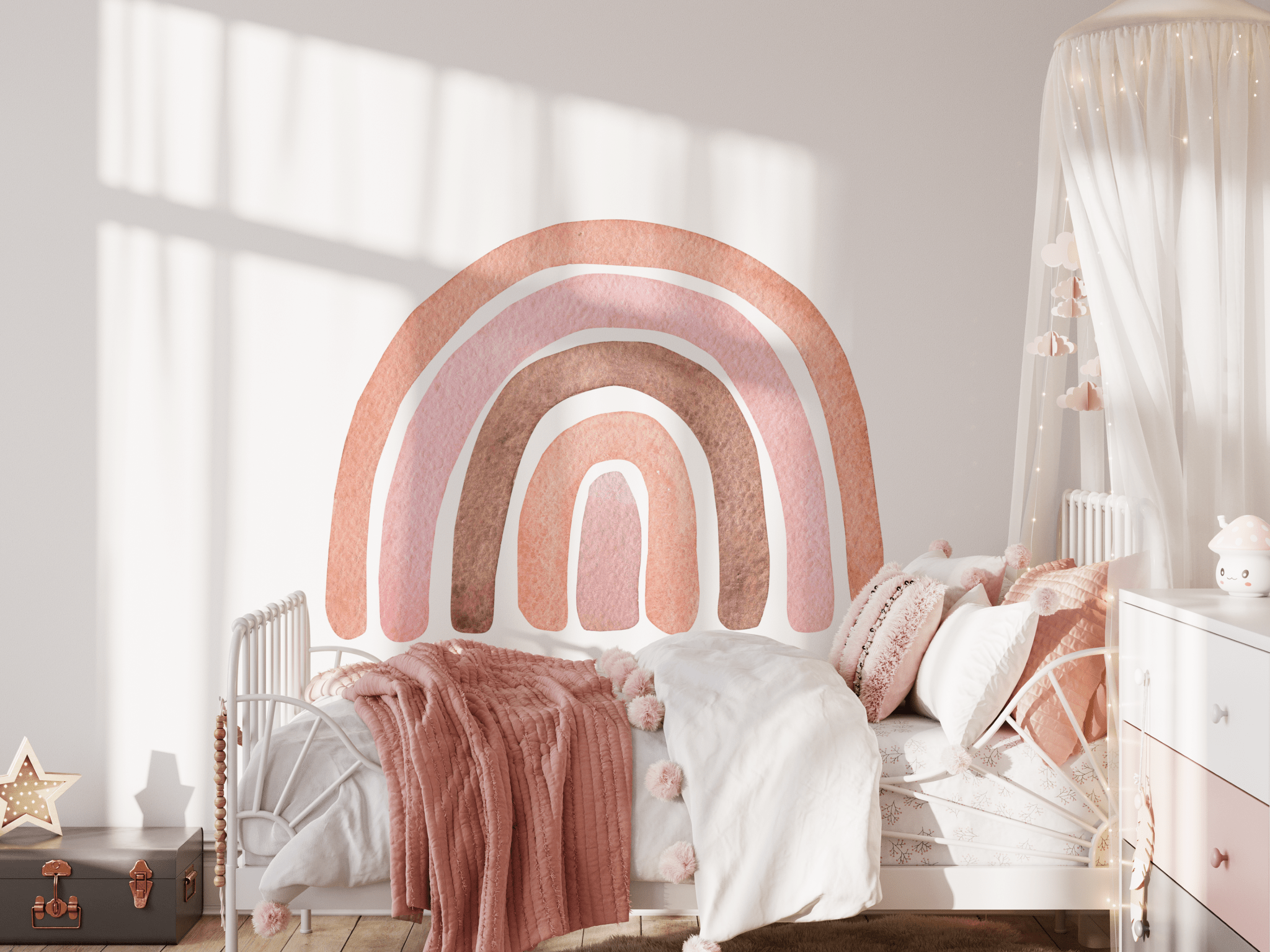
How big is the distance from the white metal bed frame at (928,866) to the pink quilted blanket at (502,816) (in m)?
0.09

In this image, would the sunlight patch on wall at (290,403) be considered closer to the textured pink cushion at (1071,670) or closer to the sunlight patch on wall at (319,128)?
the sunlight patch on wall at (319,128)

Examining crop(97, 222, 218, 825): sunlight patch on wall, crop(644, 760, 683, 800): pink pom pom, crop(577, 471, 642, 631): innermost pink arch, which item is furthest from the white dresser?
crop(97, 222, 218, 825): sunlight patch on wall

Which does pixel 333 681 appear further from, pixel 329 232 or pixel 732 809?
pixel 329 232

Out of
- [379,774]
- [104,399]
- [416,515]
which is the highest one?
[104,399]

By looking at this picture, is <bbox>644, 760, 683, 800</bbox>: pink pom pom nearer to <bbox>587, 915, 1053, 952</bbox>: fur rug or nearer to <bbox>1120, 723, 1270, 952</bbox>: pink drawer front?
<bbox>587, 915, 1053, 952</bbox>: fur rug

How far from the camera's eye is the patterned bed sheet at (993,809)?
75.6 inches

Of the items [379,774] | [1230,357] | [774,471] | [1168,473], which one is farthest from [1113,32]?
[379,774]

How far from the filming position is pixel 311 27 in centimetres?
286

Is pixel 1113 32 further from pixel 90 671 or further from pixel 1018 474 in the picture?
pixel 90 671

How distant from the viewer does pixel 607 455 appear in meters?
2.90

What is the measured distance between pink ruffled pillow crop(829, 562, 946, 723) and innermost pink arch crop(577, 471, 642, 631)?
0.78 meters

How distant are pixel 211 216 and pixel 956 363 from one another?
A: 222 cm

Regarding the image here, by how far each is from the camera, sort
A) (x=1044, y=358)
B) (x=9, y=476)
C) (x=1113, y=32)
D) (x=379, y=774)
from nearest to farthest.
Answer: (x=379, y=774), (x=1113, y=32), (x=1044, y=358), (x=9, y=476)

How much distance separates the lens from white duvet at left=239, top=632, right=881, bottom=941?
70.9 inches
